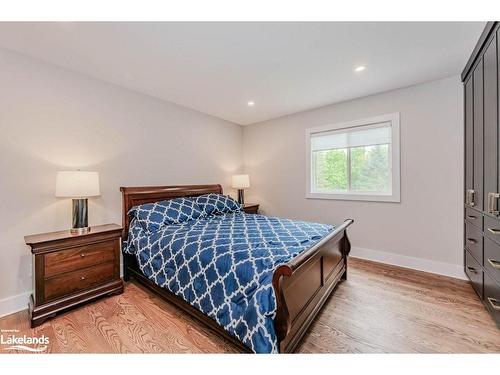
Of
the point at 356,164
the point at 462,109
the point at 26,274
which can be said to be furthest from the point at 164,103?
the point at 462,109

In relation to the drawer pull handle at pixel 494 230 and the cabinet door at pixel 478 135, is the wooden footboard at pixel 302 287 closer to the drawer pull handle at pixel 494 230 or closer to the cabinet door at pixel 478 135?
the drawer pull handle at pixel 494 230

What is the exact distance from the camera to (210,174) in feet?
13.0

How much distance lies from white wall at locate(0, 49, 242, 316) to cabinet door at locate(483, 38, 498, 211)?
11.4 feet

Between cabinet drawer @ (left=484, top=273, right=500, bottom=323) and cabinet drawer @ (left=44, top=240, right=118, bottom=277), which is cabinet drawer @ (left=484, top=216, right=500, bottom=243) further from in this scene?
cabinet drawer @ (left=44, top=240, right=118, bottom=277)

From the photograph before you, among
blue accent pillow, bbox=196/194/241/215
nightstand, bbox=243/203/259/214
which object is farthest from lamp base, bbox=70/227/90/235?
nightstand, bbox=243/203/259/214

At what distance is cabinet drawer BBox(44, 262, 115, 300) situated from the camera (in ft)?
6.29

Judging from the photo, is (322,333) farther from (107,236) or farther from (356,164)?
(356,164)

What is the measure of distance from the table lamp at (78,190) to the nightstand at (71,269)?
0.42 feet

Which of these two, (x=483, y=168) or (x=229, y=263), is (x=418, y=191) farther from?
(x=229, y=263)

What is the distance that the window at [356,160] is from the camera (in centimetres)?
306

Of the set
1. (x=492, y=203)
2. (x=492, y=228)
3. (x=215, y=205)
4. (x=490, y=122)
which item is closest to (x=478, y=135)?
(x=490, y=122)

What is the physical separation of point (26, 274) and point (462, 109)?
4.95 metres
